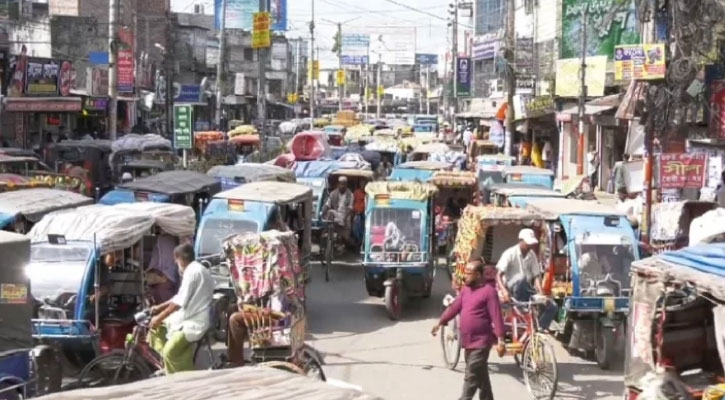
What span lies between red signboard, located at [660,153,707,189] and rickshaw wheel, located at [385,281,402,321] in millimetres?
5042

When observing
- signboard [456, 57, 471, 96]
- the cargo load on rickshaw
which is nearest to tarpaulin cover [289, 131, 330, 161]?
signboard [456, 57, 471, 96]

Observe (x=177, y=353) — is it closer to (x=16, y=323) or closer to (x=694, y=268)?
(x=16, y=323)

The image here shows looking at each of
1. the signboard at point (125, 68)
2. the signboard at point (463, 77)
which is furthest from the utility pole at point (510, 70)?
the signboard at point (463, 77)

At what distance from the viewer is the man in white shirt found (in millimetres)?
9797

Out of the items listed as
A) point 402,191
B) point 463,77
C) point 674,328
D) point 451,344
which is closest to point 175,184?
point 402,191

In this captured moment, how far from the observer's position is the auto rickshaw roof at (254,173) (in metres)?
22.0

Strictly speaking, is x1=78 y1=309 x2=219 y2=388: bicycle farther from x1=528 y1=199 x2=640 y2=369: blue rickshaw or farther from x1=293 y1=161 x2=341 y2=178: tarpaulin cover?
x1=293 y1=161 x2=341 y2=178: tarpaulin cover

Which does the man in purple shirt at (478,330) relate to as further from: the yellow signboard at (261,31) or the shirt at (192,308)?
the yellow signboard at (261,31)

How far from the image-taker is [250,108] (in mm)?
80188

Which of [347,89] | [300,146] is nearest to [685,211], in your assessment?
[300,146]

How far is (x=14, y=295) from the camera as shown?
29.7 feet

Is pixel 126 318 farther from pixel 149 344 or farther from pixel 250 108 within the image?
pixel 250 108

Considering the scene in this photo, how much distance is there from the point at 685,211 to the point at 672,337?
309 inches

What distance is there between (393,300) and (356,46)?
6618 cm
